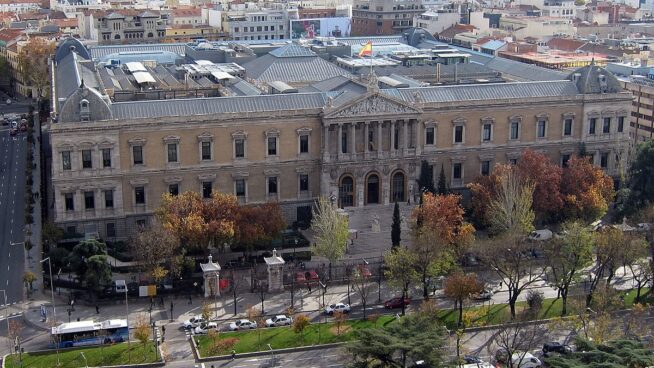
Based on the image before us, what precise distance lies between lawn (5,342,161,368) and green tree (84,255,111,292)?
1028 cm

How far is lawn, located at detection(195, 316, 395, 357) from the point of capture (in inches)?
3095

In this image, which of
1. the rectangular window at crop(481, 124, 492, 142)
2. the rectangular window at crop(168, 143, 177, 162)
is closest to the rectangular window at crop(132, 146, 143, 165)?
the rectangular window at crop(168, 143, 177, 162)

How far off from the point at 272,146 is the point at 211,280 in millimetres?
24149

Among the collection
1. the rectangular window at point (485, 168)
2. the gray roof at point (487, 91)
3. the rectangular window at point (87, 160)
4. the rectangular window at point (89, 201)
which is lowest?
the rectangular window at point (89, 201)

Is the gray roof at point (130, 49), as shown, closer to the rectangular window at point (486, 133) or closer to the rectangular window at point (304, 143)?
the rectangular window at point (304, 143)

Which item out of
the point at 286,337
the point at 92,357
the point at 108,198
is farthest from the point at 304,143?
A: the point at 92,357

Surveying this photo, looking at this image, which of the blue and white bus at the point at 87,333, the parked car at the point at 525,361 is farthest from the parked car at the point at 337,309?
the blue and white bus at the point at 87,333

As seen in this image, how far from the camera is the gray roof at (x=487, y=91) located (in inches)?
4528

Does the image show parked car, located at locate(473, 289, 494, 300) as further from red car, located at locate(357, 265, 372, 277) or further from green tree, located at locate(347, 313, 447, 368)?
green tree, located at locate(347, 313, 447, 368)

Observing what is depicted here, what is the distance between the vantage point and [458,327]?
82500 mm

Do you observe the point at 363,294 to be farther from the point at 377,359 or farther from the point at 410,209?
the point at 410,209

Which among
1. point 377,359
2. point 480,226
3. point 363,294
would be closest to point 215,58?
point 480,226

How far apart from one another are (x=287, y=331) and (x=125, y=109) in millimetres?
37113

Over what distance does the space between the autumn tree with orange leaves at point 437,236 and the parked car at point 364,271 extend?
5.27 metres
